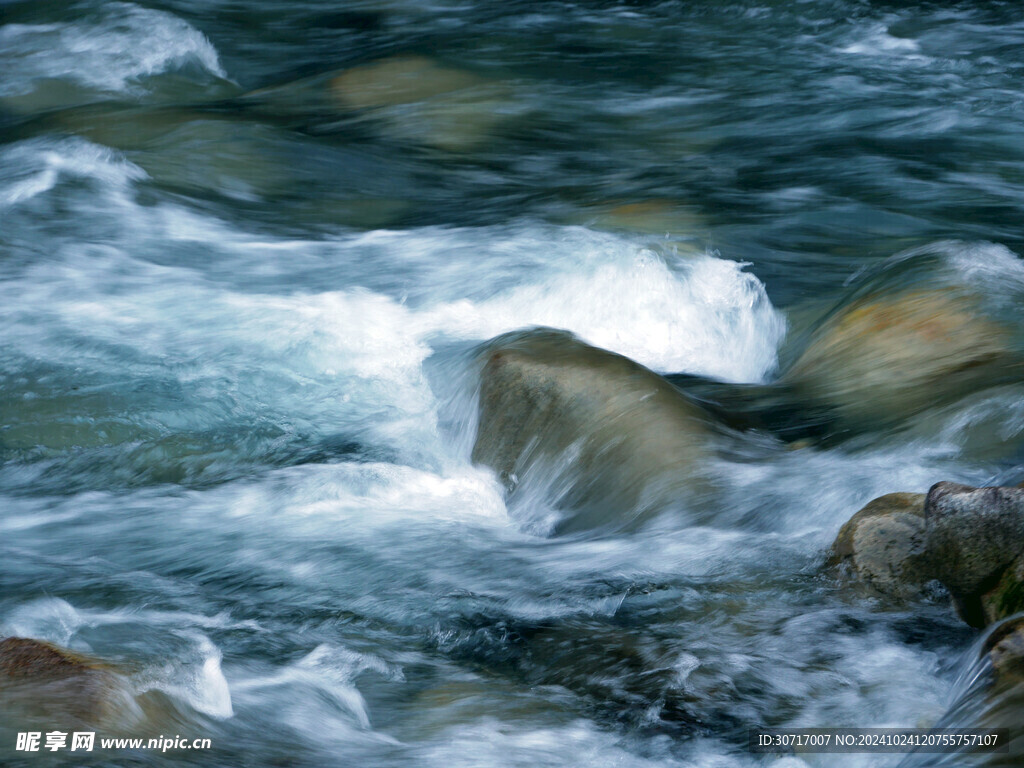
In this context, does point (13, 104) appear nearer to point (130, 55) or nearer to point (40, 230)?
point (130, 55)

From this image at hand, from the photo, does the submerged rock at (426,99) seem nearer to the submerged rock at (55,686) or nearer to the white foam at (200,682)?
the white foam at (200,682)

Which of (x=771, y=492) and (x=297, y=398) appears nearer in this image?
(x=771, y=492)

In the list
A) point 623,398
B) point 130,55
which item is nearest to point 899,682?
point 623,398

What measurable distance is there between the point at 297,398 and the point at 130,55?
6.20m

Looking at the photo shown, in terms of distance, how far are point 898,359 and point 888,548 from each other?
1.60 meters

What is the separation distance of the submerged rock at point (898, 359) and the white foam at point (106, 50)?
6590 mm

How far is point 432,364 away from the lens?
18.3 feet

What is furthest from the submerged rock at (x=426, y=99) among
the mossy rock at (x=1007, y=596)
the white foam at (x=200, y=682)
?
the mossy rock at (x=1007, y=596)

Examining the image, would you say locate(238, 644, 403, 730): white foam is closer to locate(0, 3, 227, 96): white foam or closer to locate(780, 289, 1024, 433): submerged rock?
locate(780, 289, 1024, 433): submerged rock

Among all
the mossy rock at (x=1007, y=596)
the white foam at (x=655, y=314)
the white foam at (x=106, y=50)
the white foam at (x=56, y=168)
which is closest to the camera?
the mossy rock at (x=1007, y=596)

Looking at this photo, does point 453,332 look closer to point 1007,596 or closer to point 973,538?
point 973,538

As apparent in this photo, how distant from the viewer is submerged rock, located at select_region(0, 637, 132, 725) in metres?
2.68

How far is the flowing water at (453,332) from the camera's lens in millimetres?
3338

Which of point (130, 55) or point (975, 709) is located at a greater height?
point (130, 55)
